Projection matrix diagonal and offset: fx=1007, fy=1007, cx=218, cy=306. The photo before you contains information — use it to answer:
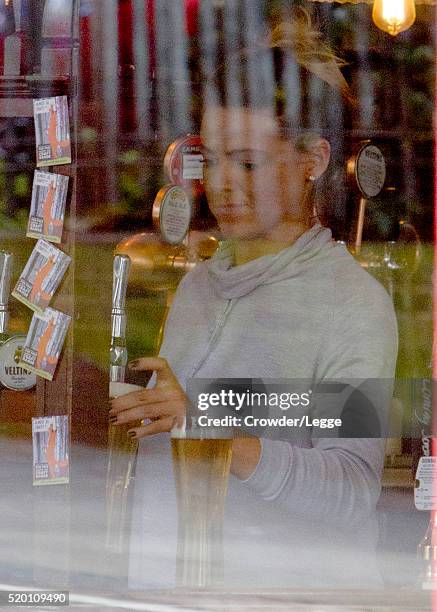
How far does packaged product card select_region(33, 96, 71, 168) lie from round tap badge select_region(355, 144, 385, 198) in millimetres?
706

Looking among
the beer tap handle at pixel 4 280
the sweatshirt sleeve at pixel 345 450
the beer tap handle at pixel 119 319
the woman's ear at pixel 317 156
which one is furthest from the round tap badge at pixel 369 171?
the beer tap handle at pixel 4 280

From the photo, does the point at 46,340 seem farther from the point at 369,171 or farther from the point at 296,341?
the point at 369,171

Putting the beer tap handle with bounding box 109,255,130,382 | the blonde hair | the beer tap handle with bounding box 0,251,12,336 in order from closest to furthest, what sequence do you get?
the blonde hair, the beer tap handle with bounding box 109,255,130,382, the beer tap handle with bounding box 0,251,12,336

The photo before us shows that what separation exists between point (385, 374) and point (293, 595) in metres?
0.62

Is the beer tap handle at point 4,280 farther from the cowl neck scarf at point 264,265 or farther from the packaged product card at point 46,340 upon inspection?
the cowl neck scarf at point 264,265

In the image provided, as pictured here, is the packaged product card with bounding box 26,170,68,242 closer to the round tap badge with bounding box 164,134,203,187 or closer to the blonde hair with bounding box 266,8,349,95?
the round tap badge with bounding box 164,134,203,187

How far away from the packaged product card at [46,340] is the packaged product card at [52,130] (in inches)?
14.8

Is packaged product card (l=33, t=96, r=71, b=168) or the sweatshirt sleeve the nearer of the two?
the sweatshirt sleeve

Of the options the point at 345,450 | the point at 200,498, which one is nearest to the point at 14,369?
the point at 200,498

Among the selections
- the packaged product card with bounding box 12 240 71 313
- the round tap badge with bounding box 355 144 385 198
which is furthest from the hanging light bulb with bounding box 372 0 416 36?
the packaged product card with bounding box 12 240 71 313

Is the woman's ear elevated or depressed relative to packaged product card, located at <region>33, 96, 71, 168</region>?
depressed

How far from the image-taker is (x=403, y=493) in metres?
2.43

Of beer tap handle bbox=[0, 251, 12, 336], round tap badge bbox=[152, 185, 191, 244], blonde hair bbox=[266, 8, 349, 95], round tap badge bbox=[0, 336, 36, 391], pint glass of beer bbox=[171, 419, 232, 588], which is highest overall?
blonde hair bbox=[266, 8, 349, 95]

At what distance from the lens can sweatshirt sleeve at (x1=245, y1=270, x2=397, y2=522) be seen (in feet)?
7.66
